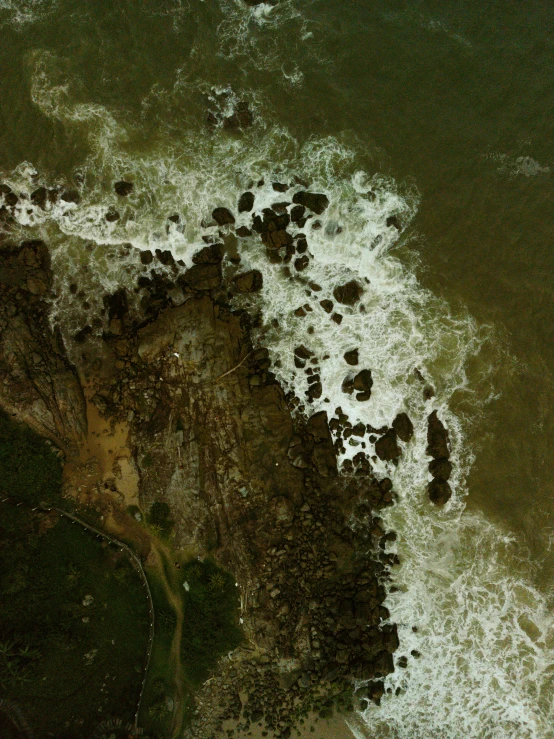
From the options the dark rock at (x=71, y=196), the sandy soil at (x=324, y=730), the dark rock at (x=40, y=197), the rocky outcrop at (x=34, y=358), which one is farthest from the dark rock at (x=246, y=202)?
the sandy soil at (x=324, y=730)

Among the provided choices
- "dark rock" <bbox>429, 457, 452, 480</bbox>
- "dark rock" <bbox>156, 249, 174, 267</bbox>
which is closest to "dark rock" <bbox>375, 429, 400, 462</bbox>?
"dark rock" <bbox>429, 457, 452, 480</bbox>

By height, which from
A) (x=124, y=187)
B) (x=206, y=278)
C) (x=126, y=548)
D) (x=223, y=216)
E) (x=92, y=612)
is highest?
(x=124, y=187)

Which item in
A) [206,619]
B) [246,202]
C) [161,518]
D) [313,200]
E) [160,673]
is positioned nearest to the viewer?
[206,619]

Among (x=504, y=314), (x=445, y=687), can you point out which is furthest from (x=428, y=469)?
(x=445, y=687)

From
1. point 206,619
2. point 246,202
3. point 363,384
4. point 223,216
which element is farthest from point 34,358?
point 363,384

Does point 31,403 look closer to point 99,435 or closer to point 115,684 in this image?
point 99,435

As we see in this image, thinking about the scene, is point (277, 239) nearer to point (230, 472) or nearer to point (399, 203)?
point (399, 203)

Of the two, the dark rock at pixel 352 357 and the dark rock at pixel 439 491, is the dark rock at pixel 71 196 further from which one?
the dark rock at pixel 439 491

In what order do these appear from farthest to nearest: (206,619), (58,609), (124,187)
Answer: (124,187)
(206,619)
(58,609)
